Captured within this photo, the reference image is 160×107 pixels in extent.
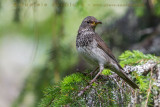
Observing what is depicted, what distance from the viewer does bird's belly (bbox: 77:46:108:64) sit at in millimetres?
2992

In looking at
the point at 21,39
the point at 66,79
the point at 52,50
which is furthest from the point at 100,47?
the point at 21,39

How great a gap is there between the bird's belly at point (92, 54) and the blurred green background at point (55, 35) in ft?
0.76

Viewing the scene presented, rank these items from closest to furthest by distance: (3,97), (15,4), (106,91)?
→ (106,91), (15,4), (3,97)

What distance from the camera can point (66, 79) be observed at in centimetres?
226

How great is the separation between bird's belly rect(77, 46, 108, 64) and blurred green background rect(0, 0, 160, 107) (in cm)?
23

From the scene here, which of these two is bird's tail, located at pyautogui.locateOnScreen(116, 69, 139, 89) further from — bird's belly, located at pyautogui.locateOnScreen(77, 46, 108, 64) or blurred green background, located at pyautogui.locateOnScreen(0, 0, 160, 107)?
blurred green background, located at pyautogui.locateOnScreen(0, 0, 160, 107)

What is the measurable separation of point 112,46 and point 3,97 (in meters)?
2.97

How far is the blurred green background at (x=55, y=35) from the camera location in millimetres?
3318

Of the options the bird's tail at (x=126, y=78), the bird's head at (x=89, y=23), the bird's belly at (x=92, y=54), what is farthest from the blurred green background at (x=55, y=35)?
the bird's tail at (x=126, y=78)

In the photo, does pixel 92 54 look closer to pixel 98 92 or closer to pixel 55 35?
pixel 55 35

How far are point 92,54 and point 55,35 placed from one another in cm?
69

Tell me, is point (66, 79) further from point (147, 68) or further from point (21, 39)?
point (21, 39)

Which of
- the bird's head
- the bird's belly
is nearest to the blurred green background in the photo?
the bird's head

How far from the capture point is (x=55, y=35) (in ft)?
11.0
